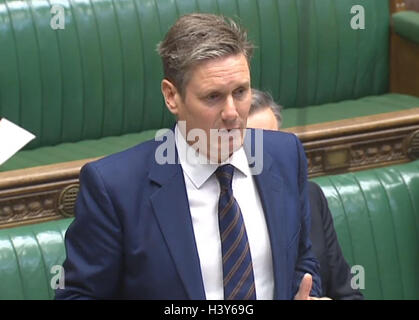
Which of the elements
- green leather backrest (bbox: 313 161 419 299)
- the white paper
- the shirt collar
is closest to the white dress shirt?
the shirt collar

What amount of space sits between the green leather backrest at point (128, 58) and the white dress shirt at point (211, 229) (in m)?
0.98

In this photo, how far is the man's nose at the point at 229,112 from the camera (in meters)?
0.94

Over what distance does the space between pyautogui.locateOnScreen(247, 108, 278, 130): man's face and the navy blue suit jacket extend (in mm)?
407

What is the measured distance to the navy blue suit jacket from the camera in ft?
3.15

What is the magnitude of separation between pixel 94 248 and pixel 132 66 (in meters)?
1.11

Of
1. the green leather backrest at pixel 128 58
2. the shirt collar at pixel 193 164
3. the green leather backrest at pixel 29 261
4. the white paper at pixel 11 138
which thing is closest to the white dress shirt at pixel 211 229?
the shirt collar at pixel 193 164

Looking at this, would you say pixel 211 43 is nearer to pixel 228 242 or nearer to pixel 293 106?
pixel 228 242

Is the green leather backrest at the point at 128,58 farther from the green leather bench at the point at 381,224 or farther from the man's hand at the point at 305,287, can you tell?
the man's hand at the point at 305,287

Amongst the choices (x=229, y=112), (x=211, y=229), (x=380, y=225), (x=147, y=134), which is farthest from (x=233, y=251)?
(x=147, y=134)

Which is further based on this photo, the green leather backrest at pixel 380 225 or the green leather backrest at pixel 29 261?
the green leather backrest at pixel 380 225

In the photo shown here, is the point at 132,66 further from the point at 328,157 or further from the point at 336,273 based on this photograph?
the point at 336,273

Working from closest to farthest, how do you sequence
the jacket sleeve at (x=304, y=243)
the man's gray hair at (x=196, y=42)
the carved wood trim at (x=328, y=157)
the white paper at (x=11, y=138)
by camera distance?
the man's gray hair at (x=196, y=42) → the jacket sleeve at (x=304, y=243) → the carved wood trim at (x=328, y=157) → the white paper at (x=11, y=138)

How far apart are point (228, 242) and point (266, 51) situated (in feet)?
4.01

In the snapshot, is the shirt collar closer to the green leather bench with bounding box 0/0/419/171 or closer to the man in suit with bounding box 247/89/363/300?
the man in suit with bounding box 247/89/363/300
